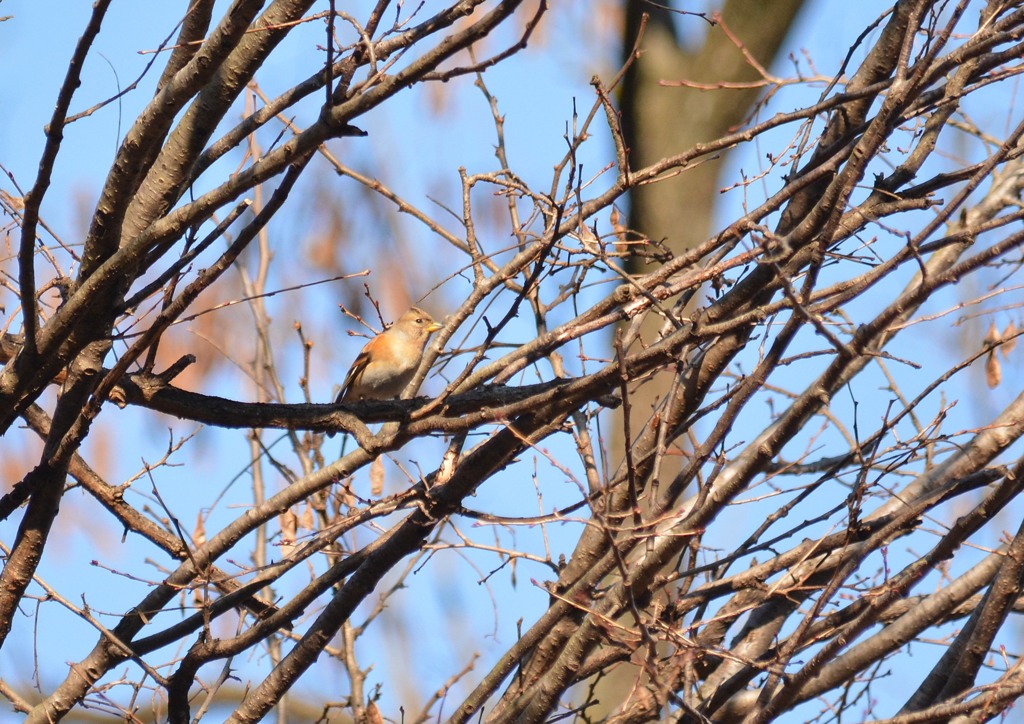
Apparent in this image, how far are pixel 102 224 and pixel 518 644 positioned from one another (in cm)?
175

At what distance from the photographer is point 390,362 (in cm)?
687

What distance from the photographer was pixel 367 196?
30.2 feet

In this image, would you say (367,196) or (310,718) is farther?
(367,196)

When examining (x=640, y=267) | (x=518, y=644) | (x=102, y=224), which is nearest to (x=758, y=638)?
(x=518, y=644)

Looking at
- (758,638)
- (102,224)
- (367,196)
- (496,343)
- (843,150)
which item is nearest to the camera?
(102,224)

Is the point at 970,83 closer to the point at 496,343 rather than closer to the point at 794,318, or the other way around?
the point at 794,318

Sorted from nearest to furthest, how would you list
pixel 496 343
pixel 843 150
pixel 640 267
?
pixel 843 150 → pixel 496 343 → pixel 640 267

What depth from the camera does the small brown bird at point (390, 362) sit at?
22.6 feet

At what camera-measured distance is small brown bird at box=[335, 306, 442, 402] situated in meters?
6.88

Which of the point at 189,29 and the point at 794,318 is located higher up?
the point at 189,29

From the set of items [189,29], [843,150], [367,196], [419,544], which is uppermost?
[367,196]

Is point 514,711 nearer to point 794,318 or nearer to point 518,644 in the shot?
point 518,644

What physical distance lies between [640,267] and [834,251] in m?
4.65

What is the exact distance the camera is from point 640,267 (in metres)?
7.77
